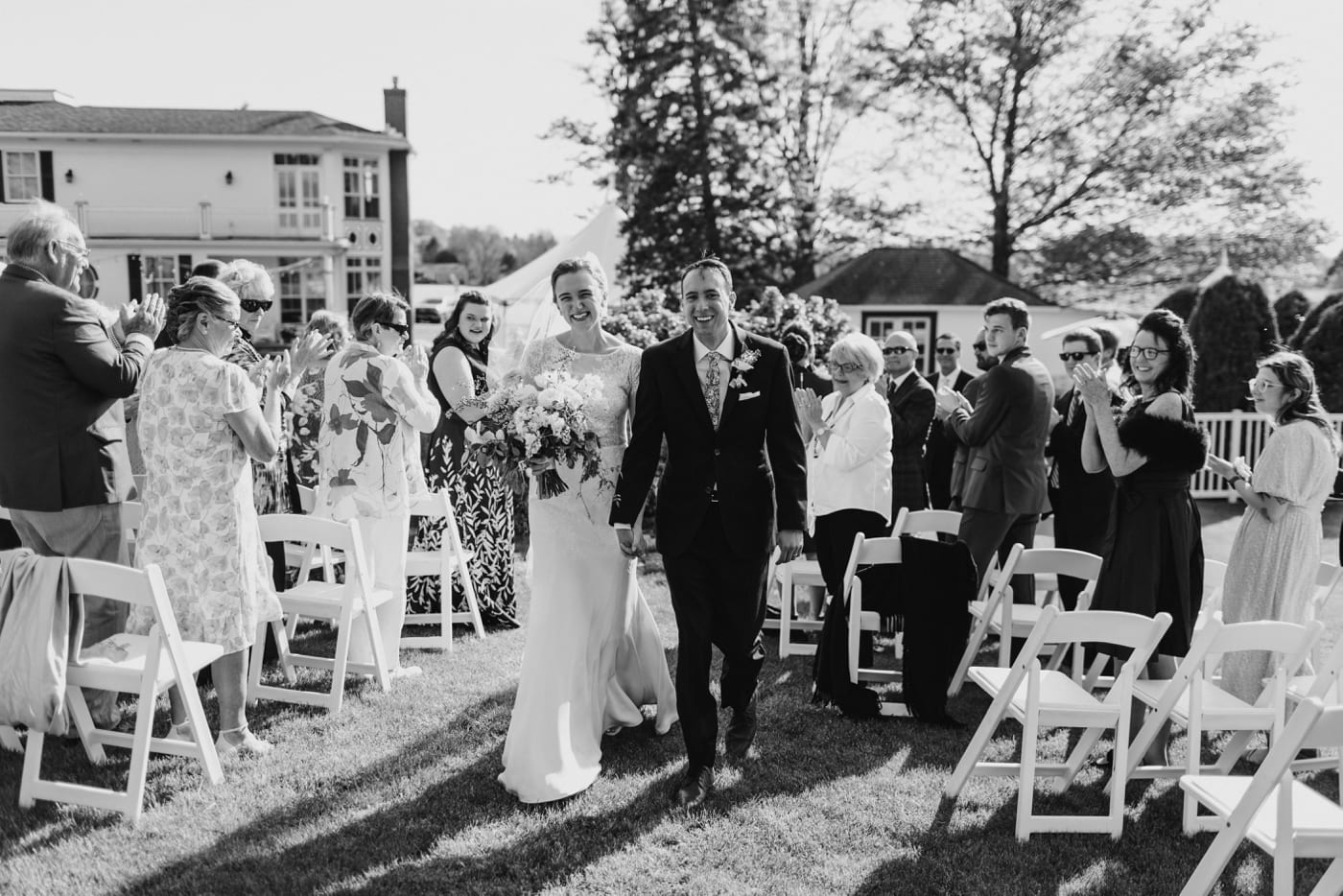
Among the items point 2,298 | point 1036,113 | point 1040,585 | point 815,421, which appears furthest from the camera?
point 1036,113

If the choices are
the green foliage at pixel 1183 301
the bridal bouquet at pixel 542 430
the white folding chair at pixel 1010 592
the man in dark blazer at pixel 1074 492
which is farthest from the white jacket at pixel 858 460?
the green foliage at pixel 1183 301

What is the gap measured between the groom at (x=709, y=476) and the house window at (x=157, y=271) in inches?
1281

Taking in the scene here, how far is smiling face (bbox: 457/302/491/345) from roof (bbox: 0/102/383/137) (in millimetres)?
28542

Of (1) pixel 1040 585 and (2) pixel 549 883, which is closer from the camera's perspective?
(2) pixel 549 883

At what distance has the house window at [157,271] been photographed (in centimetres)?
3247

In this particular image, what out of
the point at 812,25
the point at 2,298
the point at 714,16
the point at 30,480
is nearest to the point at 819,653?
the point at 30,480

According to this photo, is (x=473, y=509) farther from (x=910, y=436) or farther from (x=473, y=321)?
(x=910, y=436)

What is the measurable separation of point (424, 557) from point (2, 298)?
9.38ft

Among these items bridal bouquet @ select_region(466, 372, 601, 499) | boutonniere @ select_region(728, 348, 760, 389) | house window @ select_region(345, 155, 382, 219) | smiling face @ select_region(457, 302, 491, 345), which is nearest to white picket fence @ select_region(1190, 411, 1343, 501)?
smiling face @ select_region(457, 302, 491, 345)

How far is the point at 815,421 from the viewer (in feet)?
21.5

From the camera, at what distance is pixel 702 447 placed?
171 inches

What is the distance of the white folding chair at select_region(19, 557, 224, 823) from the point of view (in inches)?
156

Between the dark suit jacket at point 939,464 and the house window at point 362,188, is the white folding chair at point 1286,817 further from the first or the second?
the house window at point 362,188

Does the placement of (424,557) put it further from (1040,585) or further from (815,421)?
(1040,585)
